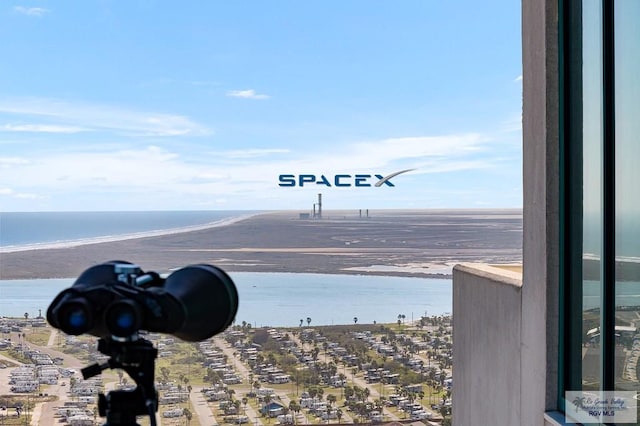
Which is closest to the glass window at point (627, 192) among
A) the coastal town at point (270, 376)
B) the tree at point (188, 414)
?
the coastal town at point (270, 376)

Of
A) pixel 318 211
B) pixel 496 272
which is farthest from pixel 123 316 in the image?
pixel 318 211

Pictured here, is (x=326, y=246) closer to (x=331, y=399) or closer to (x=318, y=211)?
(x=318, y=211)

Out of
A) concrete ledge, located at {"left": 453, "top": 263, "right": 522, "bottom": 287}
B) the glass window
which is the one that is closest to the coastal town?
concrete ledge, located at {"left": 453, "top": 263, "right": 522, "bottom": 287}

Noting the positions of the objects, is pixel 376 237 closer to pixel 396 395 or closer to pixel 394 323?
pixel 394 323

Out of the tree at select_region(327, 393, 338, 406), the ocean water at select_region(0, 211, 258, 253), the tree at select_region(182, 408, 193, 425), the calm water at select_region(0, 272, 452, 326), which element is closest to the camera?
the tree at select_region(182, 408, 193, 425)
